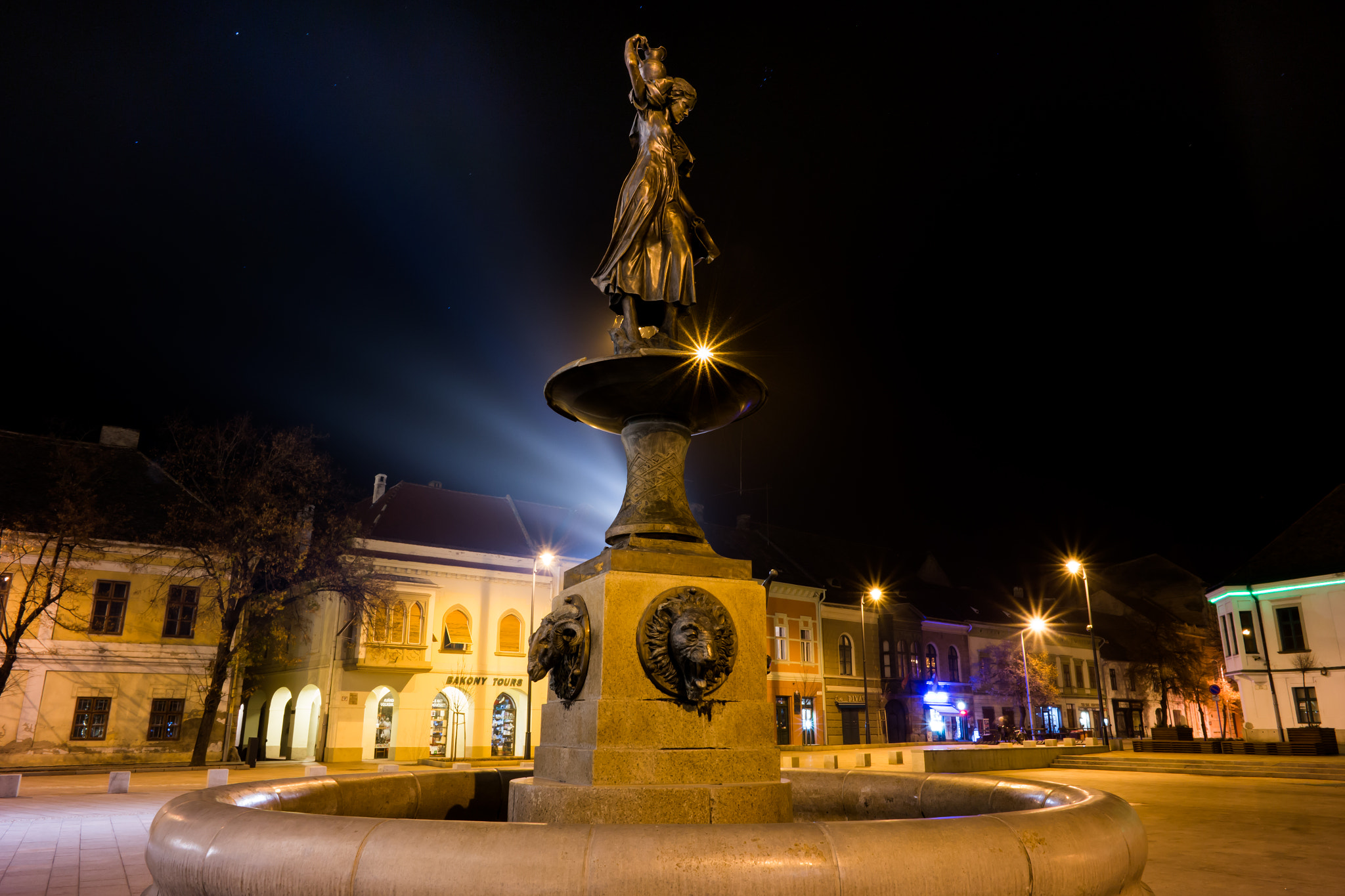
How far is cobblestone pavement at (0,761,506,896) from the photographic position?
7020mm

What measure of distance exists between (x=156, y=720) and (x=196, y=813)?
29739mm

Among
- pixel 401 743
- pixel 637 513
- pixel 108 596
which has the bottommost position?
pixel 401 743

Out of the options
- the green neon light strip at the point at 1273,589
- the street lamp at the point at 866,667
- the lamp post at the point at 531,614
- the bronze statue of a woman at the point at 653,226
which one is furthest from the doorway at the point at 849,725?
the bronze statue of a woman at the point at 653,226

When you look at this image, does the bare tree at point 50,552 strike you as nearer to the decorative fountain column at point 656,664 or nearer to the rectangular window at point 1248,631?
the decorative fountain column at point 656,664

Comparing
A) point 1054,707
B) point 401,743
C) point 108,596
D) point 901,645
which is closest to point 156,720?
point 108,596

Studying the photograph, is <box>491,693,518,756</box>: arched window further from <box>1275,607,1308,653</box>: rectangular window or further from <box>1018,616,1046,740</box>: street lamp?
<box>1275,607,1308,653</box>: rectangular window

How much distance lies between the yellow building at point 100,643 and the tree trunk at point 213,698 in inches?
132

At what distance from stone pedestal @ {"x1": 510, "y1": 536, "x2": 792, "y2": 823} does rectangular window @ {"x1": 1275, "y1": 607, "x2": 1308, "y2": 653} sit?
39359 mm

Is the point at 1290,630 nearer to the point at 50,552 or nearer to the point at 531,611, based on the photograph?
the point at 531,611

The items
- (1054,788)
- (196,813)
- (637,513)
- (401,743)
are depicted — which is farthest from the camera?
(401,743)

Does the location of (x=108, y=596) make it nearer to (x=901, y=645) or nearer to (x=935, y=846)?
(x=935, y=846)

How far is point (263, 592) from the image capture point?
28.0 metres

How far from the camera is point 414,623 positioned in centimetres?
3412

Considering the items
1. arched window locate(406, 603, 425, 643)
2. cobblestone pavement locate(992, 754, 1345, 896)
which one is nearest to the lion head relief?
cobblestone pavement locate(992, 754, 1345, 896)
